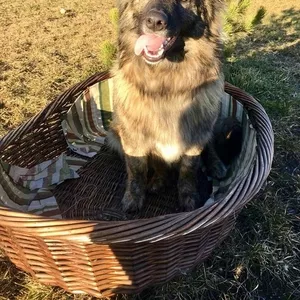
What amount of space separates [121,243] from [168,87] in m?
0.86

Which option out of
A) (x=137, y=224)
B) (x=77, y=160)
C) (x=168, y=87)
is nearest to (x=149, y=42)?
(x=168, y=87)

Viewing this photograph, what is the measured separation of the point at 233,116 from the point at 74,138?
1115 mm

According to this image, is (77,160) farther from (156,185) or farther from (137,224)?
(137,224)

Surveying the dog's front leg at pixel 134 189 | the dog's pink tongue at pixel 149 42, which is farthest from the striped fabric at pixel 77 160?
the dog's pink tongue at pixel 149 42

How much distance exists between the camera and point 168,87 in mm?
2062

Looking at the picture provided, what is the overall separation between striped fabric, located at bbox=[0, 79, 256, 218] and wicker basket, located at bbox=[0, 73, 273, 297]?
250 millimetres

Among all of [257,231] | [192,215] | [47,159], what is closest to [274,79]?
[257,231]

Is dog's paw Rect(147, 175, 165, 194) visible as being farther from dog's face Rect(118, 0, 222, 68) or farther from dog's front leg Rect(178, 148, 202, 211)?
dog's face Rect(118, 0, 222, 68)

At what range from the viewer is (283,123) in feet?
9.84

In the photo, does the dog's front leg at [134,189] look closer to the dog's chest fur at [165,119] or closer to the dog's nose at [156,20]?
the dog's chest fur at [165,119]

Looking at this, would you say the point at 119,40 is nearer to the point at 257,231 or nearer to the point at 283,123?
the point at 257,231

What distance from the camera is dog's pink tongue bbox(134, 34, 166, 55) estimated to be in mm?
1825

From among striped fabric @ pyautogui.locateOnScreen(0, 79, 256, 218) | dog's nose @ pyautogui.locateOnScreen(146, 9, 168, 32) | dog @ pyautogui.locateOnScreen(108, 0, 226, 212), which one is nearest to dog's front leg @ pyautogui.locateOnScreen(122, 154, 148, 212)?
dog @ pyautogui.locateOnScreen(108, 0, 226, 212)

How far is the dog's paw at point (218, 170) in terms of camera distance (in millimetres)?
2463
